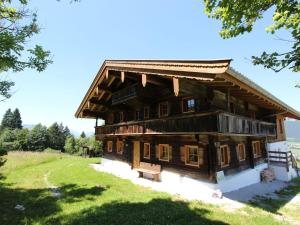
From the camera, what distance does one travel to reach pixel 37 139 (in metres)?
63.6

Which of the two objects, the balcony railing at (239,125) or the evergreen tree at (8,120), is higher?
the evergreen tree at (8,120)

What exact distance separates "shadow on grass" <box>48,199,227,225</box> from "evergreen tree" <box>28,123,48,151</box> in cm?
6157

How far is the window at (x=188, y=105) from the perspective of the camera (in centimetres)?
1375

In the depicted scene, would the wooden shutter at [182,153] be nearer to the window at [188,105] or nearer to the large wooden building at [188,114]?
the large wooden building at [188,114]

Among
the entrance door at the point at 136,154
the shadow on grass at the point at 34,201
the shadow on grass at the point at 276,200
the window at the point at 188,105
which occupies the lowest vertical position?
the shadow on grass at the point at 276,200

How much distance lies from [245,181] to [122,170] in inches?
395

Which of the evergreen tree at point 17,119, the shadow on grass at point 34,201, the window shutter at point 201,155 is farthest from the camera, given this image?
the evergreen tree at point 17,119

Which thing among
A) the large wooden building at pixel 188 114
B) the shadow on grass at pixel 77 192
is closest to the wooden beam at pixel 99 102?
the large wooden building at pixel 188 114

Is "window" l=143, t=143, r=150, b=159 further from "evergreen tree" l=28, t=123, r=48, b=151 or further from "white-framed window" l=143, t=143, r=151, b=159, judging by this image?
"evergreen tree" l=28, t=123, r=48, b=151

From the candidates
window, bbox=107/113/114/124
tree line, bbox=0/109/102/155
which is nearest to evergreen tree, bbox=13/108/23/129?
tree line, bbox=0/109/102/155

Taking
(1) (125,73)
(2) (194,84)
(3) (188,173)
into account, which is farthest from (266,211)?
(1) (125,73)

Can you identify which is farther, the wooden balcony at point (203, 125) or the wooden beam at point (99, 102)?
the wooden beam at point (99, 102)

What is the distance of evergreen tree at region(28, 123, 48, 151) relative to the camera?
6294cm

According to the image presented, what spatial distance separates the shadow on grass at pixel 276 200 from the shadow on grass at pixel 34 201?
8.32 m
